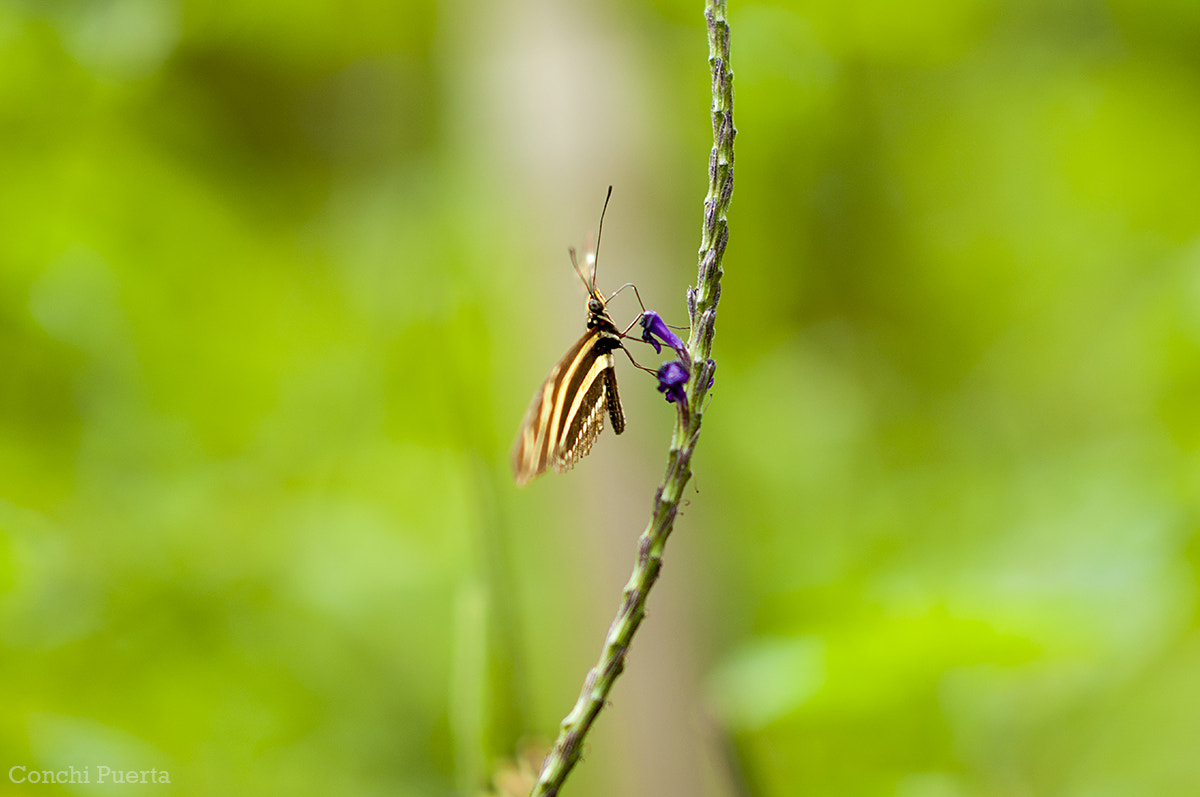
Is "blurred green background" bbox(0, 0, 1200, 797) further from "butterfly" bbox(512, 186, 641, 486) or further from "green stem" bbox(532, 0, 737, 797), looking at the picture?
"green stem" bbox(532, 0, 737, 797)

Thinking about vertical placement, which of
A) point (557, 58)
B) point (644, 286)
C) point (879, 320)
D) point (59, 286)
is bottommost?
point (644, 286)

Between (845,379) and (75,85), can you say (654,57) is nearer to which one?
(845,379)

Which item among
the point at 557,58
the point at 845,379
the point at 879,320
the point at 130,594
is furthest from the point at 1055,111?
the point at 130,594

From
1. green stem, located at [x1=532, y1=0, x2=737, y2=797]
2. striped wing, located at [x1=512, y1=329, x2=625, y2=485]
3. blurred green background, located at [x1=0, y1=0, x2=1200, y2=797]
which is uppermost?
blurred green background, located at [x1=0, y1=0, x2=1200, y2=797]

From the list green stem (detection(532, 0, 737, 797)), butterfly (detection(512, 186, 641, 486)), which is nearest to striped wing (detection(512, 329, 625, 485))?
butterfly (detection(512, 186, 641, 486))

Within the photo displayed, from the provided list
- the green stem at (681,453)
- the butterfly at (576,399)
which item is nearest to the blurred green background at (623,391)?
the butterfly at (576,399)

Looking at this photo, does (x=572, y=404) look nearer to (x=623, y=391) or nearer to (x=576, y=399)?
(x=576, y=399)

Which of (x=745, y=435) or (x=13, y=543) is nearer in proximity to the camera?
(x=13, y=543)
